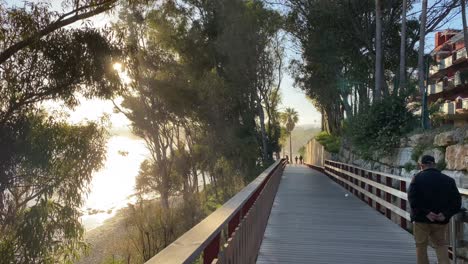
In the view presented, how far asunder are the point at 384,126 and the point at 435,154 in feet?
20.2

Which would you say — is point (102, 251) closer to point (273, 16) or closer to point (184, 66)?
point (184, 66)

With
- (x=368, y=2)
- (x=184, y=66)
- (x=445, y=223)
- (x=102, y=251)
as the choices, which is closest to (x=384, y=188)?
(x=445, y=223)

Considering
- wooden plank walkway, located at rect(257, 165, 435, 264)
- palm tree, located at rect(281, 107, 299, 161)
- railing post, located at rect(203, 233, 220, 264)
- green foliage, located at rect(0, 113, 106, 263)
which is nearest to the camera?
railing post, located at rect(203, 233, 220, 264)

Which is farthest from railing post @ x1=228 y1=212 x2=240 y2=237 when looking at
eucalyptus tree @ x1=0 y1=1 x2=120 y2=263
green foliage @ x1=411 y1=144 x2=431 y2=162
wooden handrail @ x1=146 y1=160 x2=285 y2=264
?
eucalyptus tree @ x1=0 y1=1 x2=120 y2=263

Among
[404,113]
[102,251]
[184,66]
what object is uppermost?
[184,66]

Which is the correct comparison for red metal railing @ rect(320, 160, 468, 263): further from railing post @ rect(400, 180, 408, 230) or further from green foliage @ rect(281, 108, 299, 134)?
green foliage @ rect(281, 108, 299, 134)

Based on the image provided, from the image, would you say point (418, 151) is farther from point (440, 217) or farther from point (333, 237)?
point (440, 217)

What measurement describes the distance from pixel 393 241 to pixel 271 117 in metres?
32.5

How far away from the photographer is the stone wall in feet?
26.9

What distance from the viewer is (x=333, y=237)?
29.7ft

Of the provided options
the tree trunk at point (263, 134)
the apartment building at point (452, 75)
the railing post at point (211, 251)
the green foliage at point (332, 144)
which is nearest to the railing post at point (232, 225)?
the railing post at point (211, 251)

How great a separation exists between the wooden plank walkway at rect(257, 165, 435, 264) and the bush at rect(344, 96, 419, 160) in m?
2.13

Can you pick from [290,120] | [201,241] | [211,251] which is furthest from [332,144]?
[290,120]

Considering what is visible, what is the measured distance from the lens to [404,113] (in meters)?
15.7
